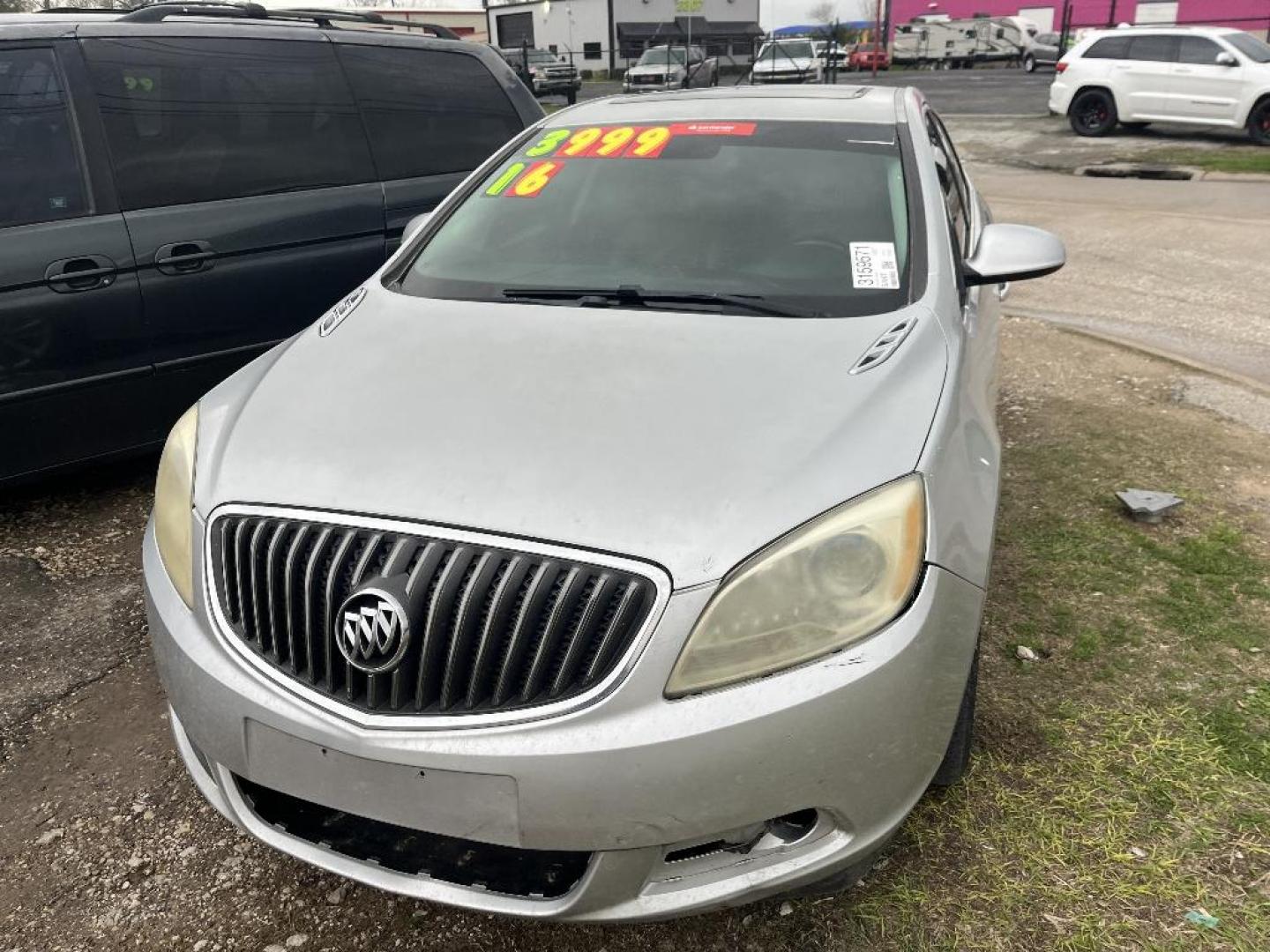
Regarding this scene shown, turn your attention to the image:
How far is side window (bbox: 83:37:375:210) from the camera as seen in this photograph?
142 inches

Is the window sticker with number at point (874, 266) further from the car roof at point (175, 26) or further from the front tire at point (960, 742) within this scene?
the car roof at point (175, 26)

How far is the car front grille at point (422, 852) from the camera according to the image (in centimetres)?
167

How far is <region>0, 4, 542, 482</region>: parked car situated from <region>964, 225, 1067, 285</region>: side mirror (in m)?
2.58

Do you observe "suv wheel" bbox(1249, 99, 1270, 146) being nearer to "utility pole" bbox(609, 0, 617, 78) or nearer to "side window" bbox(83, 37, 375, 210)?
"side window" bbox(83, 37, 375, 210)

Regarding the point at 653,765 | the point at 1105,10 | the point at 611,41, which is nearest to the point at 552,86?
the point at 611,41

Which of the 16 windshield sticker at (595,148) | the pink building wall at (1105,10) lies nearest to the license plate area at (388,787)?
the 16 windshield sticker at (595,148)

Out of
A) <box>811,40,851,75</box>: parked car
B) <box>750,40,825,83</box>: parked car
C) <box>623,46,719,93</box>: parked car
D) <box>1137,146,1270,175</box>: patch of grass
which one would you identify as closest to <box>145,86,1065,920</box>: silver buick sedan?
<box>1137,146,1270,175</box>: patch of grass

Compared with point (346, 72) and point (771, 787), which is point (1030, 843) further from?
point (346, 72)

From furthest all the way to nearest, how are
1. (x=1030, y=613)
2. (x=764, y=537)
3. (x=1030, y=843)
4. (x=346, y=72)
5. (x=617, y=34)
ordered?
1. (x=617, y=34)
2. (x=346, y=72)
3. (x=1030, y=613)
4. (x=1030, y=843)
5. (x=764, y=537)

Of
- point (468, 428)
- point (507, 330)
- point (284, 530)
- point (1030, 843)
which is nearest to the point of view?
point (284, 530)

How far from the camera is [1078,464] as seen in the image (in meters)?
4.05

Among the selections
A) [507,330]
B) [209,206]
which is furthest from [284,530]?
[209,206]

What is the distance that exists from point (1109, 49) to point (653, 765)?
58.9ft

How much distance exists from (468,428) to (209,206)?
2.45m
